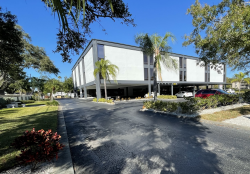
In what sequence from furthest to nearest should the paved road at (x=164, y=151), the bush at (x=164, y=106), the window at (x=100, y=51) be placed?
the window at (x=100, y=51) → the bush at (x=164, y=106) → the paved road at (x=164, y=151)

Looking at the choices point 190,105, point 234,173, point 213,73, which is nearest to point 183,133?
point 234,173

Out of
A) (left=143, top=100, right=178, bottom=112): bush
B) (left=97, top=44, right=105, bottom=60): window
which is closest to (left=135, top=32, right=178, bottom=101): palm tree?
(left=143, top=100, right=178, bottom=112): bush

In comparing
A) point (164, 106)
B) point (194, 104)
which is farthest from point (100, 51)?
point (194, 104)

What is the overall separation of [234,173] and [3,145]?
6.45 metres

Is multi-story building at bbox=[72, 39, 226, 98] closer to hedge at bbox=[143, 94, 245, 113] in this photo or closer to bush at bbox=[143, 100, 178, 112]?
bush at bbox=[143, 100, 178, 112]


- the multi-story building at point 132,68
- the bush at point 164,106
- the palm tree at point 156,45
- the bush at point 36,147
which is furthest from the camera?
the multi-story building at point 132,68

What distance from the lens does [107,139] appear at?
4.39m

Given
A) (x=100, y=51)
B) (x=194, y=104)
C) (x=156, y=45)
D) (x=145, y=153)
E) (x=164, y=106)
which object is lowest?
(x=145, y=153)

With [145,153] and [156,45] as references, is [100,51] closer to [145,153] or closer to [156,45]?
[156,45]

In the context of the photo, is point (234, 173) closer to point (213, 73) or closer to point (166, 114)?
point (166, 114)

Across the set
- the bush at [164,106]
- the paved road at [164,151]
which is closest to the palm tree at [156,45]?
the bush at [164,106]

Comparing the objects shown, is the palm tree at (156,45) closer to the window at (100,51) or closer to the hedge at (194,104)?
the hedge at (194,104)

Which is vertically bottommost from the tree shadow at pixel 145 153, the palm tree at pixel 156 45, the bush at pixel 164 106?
the tree shadow at pixel 145 153

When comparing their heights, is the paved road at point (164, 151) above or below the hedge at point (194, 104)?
below
